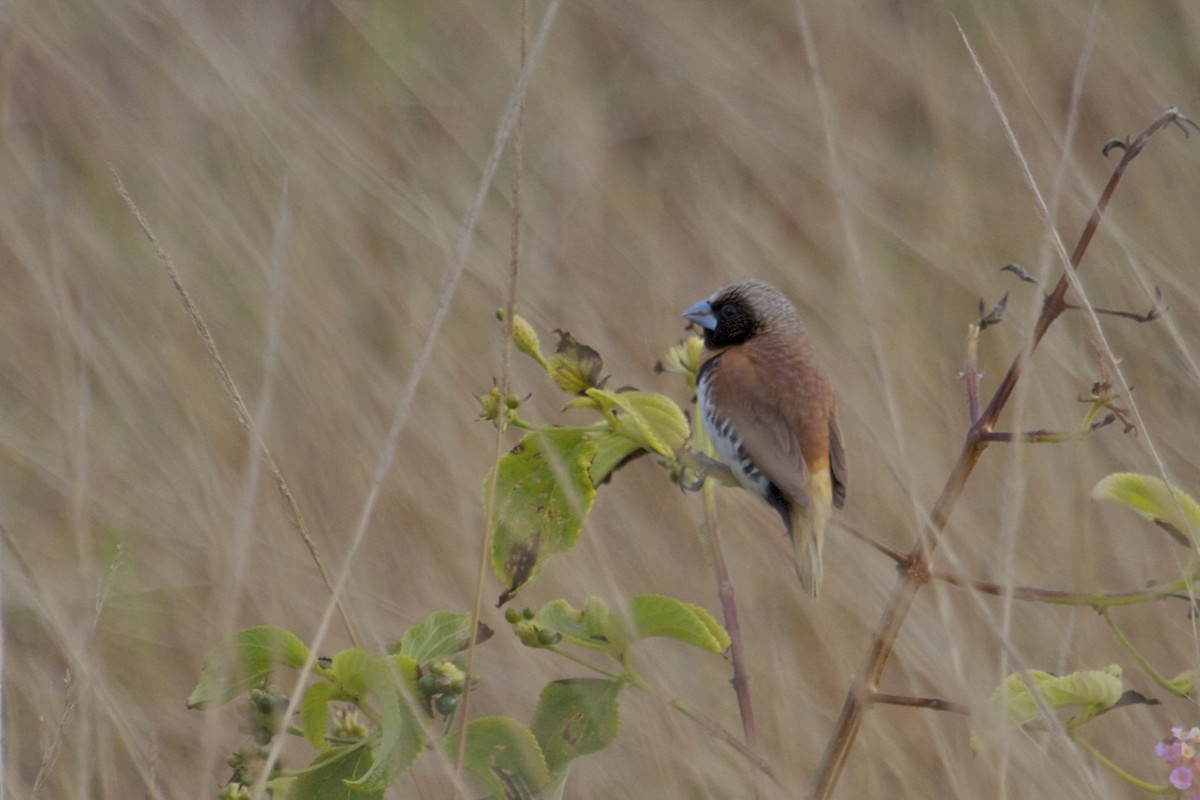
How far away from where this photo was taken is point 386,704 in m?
1.11

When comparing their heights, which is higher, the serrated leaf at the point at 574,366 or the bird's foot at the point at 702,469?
the serrated leaf at the point at 574,366

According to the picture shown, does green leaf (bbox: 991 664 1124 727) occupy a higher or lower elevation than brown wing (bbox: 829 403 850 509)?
lower

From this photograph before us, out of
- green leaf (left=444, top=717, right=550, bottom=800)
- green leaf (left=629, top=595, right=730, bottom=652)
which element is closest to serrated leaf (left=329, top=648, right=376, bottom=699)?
green leaf (left=444, top=717, right=550, bottom=800)

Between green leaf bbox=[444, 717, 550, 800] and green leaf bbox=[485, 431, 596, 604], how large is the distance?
0.12 metres

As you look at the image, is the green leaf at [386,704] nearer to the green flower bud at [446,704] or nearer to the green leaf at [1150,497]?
the green flower bud at [446,704]

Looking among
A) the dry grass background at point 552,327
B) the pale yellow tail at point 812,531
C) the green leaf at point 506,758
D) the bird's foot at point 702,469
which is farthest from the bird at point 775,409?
the green leaf at point 506,758

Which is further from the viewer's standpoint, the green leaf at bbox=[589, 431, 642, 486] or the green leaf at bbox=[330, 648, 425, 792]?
the green leaf at bbox=[589, 431, 642, 486]

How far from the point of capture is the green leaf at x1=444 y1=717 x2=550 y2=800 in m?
1.20

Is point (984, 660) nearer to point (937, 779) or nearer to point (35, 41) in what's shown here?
point (937, 779)

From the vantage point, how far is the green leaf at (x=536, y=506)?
1.27 metres

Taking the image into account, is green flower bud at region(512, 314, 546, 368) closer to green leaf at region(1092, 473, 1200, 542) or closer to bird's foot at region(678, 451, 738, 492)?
bird's foot at region(678, 451, 738, 492)

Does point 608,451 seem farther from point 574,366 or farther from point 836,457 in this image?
point 836,457

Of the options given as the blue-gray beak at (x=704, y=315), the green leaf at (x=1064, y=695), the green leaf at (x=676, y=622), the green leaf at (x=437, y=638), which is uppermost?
the blue-gray beak at (x=704, y=315)

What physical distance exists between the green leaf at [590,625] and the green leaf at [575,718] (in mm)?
34
